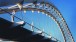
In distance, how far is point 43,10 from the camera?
44.6 m

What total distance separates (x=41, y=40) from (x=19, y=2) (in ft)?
14.2

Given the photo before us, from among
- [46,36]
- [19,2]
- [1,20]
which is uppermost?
[19,2]

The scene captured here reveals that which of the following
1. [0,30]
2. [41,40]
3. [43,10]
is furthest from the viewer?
[43,10]

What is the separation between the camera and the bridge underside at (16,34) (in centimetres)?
1910

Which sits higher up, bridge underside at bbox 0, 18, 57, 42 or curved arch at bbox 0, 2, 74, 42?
curved arch at bbox 0, 2, 74, 42

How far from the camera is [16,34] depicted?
2164 centimetres

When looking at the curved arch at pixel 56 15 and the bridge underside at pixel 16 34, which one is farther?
the curved arch at pixel 56 15

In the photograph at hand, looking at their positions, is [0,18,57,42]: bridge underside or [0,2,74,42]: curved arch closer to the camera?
[0,18,57,42]: bridge underside

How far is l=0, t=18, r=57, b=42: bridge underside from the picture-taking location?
19.1 metres

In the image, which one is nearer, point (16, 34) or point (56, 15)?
point (16, 34)

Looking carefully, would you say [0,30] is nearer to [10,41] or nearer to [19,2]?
[10,41]

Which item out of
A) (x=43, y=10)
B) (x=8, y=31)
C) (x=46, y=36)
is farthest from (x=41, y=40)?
(x=43, y=10)

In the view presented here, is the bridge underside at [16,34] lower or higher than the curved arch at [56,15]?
lower

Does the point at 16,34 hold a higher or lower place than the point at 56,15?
lower
